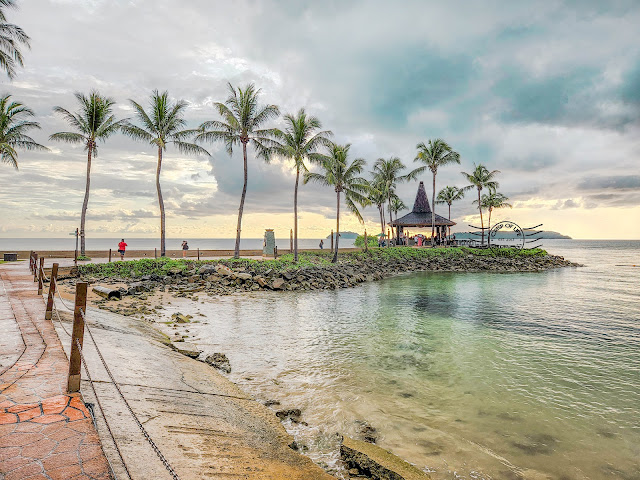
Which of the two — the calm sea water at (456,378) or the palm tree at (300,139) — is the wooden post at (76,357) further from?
the palm tree at (300,139)

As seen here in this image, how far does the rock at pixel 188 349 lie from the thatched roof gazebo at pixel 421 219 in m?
40.8

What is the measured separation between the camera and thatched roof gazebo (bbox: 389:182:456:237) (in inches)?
1810

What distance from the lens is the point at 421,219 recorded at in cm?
4756

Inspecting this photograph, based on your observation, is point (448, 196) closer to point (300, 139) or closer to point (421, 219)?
point (421, 219)

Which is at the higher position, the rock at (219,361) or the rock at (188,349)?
the rock at (188,349)

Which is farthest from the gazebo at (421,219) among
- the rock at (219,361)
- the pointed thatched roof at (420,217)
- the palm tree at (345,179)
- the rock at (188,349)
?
the rock at (219,361)

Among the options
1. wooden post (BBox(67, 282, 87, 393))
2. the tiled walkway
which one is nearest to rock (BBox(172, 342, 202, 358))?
the tiled walkway

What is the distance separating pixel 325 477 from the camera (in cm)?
378

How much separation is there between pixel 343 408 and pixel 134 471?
4.01m

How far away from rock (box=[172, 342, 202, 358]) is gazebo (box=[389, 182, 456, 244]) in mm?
40775

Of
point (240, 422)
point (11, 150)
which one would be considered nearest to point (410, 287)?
point (240, 422)

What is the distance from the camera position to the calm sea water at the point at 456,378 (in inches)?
196

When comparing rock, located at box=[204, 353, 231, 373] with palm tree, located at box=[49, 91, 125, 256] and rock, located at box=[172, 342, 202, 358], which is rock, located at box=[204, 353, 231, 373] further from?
palm tree, located at box=[49, 91, 125, 256]

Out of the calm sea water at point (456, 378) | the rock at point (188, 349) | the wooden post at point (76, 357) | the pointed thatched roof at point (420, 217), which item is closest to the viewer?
the wooden post at point (76, 357)
